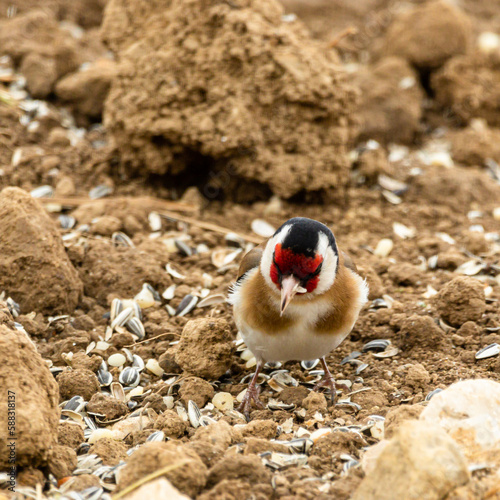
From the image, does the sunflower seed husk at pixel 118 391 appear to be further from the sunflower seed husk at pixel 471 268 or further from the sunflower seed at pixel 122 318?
the sunflower seed husk at pixel 471 268

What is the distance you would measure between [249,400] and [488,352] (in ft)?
4.75

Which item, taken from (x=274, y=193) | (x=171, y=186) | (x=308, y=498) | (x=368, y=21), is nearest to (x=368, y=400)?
(x=308, y=498)

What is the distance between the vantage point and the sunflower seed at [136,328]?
4648 millimetres

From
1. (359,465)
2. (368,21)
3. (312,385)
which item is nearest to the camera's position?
(359,465)

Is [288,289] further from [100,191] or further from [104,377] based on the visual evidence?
[100,191]

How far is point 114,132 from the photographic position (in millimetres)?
6082

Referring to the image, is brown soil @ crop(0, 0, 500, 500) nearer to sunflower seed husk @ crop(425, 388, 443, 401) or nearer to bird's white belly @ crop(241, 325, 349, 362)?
sunflower seed husk @ crop(425, 388, 443, 401)

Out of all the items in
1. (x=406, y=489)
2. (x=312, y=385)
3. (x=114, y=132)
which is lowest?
(x=312, y=385)

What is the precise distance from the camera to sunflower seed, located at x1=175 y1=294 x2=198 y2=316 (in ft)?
16.0

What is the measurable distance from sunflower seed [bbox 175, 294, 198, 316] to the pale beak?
124 cm

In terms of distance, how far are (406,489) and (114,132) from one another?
13.9 feet

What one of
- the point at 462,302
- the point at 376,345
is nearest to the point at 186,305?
the point at 376,345

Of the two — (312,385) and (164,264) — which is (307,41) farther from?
(312,385)

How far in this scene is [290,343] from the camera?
3.96 meters
